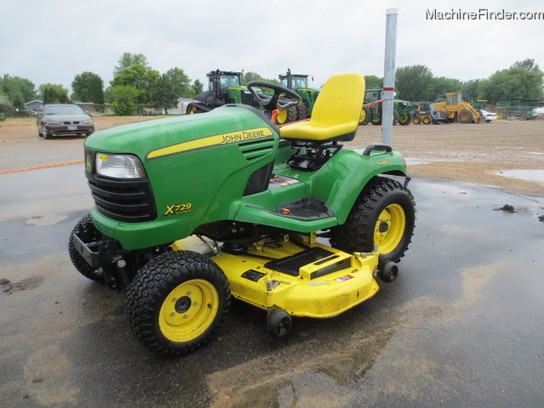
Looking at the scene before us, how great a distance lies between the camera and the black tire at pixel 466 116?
Result: 94.8ft

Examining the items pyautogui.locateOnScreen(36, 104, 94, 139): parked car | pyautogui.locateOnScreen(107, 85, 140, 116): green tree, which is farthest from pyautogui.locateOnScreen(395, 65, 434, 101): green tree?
pyautogui.locateOnScreen(36, 104, 94, 139): parked car

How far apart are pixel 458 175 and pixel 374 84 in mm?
90401

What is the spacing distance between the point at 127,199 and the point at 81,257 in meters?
1.19

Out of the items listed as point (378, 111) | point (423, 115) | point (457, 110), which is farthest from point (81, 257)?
point (457, 110)

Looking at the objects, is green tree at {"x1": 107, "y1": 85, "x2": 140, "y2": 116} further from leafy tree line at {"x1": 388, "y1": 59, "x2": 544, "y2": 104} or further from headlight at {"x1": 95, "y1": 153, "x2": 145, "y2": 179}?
headlight at {"x1": 95, "y1": 153, "x2": 145, "y2": 179}

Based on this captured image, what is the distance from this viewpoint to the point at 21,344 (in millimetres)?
2641

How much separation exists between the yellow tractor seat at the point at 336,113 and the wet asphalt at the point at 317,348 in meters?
1.34

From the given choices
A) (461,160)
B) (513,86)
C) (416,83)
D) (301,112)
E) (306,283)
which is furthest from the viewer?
(416,83)

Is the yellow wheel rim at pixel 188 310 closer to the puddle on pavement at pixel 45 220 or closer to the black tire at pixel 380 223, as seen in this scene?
the black tire at pixel 380 223

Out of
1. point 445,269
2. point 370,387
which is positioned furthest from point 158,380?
point 445,269

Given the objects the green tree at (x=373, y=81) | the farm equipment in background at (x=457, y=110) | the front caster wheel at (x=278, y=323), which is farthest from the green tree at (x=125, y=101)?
the front caster wheel at (x=278, y=323)

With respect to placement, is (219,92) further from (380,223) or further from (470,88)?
(470,88)

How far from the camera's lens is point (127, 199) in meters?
2.34

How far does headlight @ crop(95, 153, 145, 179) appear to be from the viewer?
229cm
